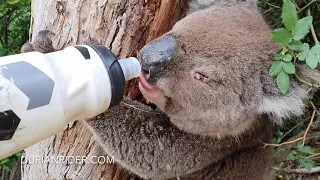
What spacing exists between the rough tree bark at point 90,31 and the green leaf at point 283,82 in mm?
722

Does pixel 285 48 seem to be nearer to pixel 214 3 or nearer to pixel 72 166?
pixel 214 3

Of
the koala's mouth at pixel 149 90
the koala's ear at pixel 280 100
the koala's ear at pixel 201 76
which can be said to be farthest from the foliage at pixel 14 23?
the koala's ear at pixel 280 100

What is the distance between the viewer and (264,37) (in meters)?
2.28

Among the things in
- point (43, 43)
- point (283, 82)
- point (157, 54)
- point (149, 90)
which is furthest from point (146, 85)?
point (283, 82)

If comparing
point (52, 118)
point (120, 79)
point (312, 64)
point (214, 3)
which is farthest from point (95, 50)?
point (214, 3)

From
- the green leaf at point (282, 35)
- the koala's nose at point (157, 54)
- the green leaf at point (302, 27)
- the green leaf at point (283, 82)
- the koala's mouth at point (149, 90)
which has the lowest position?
the koala's mouth at point (149, 90)

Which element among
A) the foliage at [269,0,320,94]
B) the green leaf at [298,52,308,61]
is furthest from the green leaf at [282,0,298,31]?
the green leaf at [298,52,308,61]

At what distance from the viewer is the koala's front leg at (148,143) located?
7.59 feet

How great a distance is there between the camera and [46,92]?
1294mm

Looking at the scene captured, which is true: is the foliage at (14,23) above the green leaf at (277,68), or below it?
below

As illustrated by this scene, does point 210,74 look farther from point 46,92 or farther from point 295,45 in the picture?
point 46,92

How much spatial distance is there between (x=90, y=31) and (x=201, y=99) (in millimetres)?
625

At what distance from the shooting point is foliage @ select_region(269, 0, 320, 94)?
5.82 ft

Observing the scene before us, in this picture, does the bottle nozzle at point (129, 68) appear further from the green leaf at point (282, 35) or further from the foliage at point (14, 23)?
the foliage at point (14, 23)
